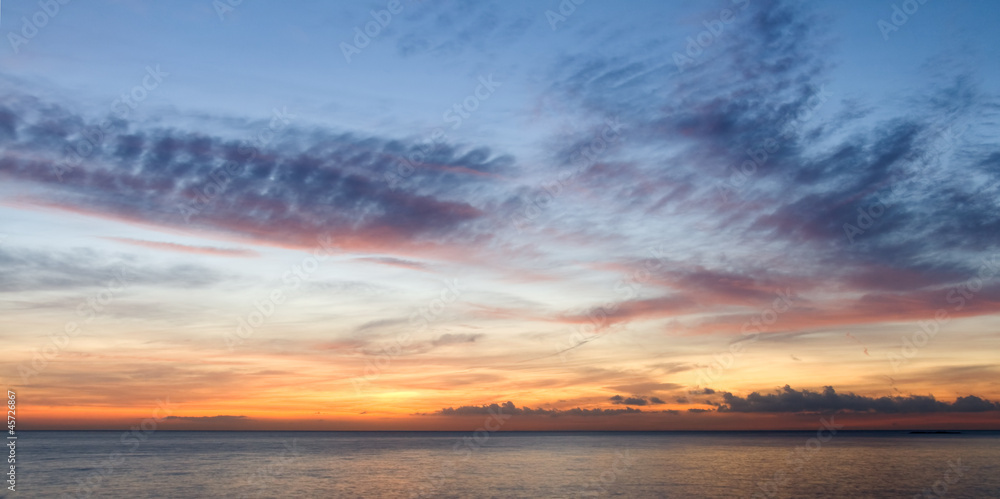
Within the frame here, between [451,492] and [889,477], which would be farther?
[889,477]

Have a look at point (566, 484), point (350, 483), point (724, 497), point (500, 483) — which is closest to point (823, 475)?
point (724, 497)

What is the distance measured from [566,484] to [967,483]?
52926 mm

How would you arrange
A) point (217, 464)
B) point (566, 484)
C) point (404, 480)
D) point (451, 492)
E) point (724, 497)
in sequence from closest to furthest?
point (724, 497) → point (451, 492) → point (566, 484) → point (404, 480) → point (217, 464)

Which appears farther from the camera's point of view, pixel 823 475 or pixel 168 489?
pixel 823 475

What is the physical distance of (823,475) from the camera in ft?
308

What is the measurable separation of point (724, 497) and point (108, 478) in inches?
3193

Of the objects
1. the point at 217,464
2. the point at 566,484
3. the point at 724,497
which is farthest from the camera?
the point at 217,464

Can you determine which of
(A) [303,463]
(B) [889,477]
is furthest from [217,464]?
(B) [889,477]

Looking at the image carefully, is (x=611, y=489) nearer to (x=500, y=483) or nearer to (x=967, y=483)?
(x=500, y=483)

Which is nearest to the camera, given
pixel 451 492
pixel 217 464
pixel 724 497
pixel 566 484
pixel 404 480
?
pixel 724 497

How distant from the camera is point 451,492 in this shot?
247 feet

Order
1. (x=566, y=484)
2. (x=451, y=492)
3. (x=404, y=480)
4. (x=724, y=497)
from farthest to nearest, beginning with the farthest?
(x=404, y=480) → (x=566, y=484) → (x=451, y=492) → (x=724, y=497)

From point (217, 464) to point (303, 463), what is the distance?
15.6 m

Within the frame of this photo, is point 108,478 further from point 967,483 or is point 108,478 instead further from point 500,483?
point 967,483
